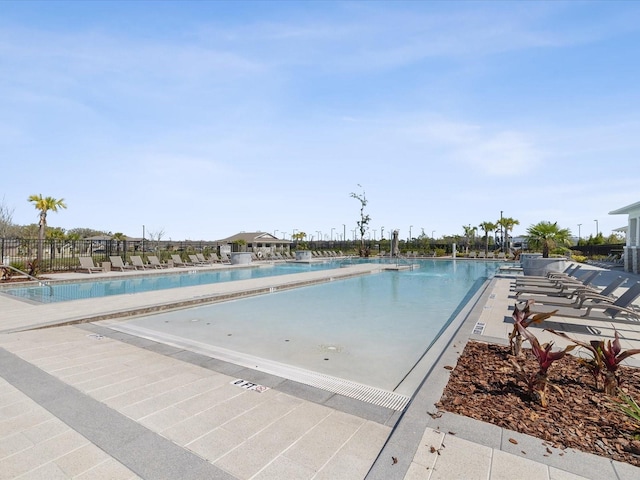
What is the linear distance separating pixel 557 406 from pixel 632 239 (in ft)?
68.9

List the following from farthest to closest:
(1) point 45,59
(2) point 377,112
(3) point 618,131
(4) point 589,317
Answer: (2) point 377,112
(3) point 618,131
(1) point 45,59
(4) point 589,317


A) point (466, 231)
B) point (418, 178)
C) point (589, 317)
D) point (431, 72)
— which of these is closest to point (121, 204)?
point (418, 178)

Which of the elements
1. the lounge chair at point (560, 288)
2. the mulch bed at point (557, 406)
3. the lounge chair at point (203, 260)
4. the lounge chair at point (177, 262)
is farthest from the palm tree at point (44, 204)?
the lounge chair at point (560, 288)

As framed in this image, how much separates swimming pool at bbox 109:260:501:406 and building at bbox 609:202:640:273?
34.1ft

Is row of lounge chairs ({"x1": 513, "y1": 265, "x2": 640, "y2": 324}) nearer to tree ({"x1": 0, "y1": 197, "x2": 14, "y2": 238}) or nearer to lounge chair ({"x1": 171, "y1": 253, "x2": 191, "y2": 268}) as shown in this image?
lounge chair ({"x1": 171, "y1": 253, "x2": 191, "y2": 268})

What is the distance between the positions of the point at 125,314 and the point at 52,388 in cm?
376

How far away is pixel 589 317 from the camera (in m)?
5.67

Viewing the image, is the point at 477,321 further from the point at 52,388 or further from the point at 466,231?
the point at 466,231

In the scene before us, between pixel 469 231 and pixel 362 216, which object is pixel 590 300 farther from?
pixel 469 231

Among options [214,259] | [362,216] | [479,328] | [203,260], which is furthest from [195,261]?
[362,216]

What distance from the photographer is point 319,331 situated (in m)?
6.34

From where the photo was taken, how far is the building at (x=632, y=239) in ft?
48.5

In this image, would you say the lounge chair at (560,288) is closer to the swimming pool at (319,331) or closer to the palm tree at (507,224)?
the swimming pool at (319,331)

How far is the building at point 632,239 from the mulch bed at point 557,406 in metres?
15.1
